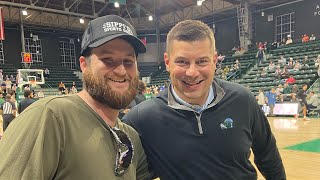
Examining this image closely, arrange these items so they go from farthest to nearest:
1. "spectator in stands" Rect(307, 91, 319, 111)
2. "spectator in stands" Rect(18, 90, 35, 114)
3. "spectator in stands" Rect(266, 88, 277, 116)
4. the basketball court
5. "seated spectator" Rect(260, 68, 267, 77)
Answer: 1. "seated spectator" Rect(260, 68, 267, 77)
2. "spectator in stands" Rect(266, 88, 277, 116)
3. "spectator in stands" Rect(307, 91, 319, 111)
4. "spectator in stands" Rect(18, 90, 35, 114)
5. the basketball court

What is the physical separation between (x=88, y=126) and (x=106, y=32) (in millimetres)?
454

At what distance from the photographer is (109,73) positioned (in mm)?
1442

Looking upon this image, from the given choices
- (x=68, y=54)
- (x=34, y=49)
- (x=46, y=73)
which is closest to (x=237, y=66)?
(x=46, y=73)

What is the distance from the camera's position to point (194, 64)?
179 centimetres

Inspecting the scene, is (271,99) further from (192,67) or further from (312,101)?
(192,67)

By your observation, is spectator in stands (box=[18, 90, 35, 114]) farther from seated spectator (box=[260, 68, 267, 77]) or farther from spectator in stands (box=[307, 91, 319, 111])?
seated spectator (box=[260, 68, 267, 77])

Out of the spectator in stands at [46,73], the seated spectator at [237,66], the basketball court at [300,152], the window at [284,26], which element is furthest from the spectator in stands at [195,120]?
the spectator in stands at [46,73]

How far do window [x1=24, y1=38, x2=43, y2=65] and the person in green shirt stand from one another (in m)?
26.2

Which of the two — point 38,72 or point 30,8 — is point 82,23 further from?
point 38,72

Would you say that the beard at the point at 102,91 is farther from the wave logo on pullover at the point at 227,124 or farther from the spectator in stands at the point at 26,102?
the spectator in stands at the point at 26,102

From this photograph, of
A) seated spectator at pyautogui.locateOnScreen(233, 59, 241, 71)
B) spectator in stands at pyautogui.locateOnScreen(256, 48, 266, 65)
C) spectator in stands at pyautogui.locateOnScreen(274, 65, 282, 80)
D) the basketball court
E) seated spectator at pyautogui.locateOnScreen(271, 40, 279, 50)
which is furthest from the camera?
seated spectator at pyautogui.locateOnScreen(271, 40, 279, 50)

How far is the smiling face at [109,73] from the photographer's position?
4.66 feet

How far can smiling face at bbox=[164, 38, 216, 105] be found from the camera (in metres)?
1.79

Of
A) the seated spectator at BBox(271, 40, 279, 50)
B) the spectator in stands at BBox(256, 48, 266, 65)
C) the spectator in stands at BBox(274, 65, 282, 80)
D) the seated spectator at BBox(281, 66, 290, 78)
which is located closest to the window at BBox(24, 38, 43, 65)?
the spectator in stands at BBox(256, 48, 266, 65)
